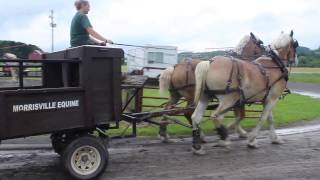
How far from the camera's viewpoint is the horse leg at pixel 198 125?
9.41 meters

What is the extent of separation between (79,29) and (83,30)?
77mm

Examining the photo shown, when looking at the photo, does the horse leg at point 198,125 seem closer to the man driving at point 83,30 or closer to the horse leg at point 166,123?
the horse leg at point 166,123

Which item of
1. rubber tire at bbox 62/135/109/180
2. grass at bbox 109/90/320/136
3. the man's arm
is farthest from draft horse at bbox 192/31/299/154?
rubber tire at bbox 62/135/109/180

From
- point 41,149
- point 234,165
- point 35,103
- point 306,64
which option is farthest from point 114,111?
point 306,64

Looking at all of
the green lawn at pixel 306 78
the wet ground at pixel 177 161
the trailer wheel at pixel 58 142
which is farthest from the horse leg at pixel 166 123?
the green lawn at pixel 306 78

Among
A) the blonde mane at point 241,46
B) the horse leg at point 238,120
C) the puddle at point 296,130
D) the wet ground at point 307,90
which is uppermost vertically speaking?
the blonde mane at point 241,46

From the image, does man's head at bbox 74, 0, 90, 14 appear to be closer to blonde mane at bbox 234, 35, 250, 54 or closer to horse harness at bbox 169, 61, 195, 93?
horse harness at bbox 169, 61, 195, 93

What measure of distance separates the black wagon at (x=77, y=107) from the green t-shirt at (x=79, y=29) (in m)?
0.57

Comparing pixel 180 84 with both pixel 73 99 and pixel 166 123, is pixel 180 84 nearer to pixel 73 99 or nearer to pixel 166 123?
pixel 166 123

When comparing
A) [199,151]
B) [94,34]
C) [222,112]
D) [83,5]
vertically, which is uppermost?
[83,5]

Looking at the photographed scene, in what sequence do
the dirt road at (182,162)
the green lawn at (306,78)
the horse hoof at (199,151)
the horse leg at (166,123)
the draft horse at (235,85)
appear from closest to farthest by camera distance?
the dirt road at (182,162) → the horse hoof at (199,151) → the draft horse at (235,85) → the horse leg at (166,123) → the green lawn at (306,78)

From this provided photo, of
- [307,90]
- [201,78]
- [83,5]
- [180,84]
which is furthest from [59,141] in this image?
[307,90]

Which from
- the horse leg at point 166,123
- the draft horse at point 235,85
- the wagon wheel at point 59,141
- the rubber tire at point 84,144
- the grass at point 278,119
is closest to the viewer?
the rubber tire at point 84,144

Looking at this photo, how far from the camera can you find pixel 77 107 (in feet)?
23.7
